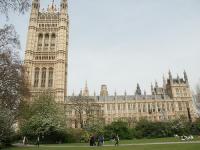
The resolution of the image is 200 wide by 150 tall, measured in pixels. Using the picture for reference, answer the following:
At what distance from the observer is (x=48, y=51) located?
260 feet

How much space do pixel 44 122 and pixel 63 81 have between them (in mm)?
37060

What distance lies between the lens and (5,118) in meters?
29.5

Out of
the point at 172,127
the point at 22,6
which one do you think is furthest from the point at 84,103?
the point at 22,6

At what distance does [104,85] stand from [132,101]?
28535 millimetres

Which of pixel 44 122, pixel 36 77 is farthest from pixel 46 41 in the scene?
pixel 44 122

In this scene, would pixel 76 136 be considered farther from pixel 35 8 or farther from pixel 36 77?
pixel 35 8

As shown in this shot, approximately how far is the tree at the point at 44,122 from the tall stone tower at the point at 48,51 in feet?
91.8

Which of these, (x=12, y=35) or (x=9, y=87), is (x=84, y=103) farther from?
(x=12, y=35)

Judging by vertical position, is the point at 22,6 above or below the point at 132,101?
below

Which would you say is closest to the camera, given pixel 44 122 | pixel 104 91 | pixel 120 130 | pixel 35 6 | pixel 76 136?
pixel 44 122

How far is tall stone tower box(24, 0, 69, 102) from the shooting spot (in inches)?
2938

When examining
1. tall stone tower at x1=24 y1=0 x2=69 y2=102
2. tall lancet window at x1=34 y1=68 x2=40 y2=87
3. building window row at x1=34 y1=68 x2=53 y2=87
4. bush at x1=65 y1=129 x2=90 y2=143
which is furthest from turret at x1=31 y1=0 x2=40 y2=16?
bush at x1=65 y1=129 x2=90 y2=143

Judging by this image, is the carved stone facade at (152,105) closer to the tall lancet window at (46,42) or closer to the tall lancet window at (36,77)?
the tall lancet window at (36,77)

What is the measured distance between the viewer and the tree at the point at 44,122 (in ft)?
129
